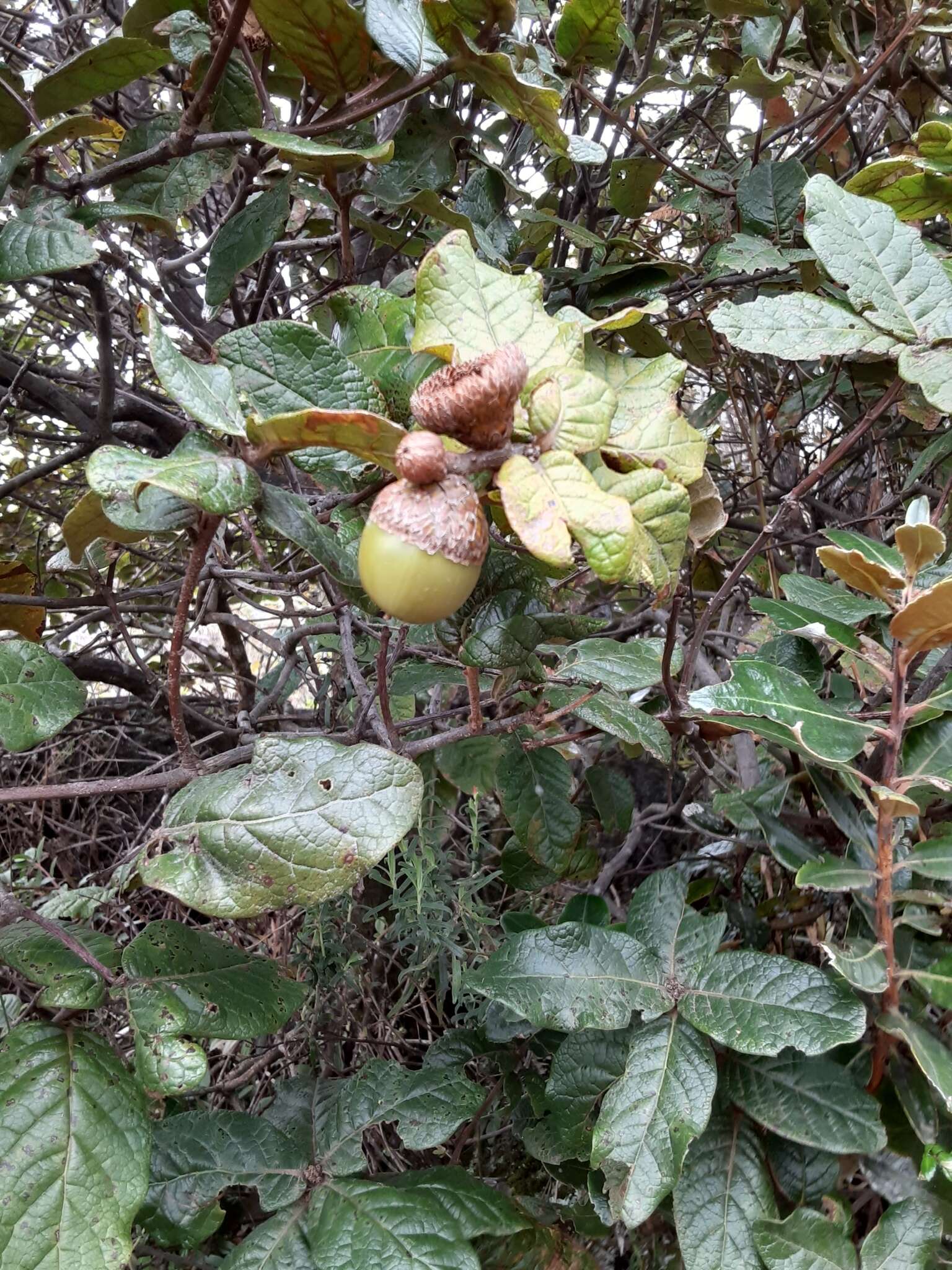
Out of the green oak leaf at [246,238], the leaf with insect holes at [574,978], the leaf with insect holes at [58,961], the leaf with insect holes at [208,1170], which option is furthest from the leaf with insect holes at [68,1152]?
the green oak leaf at [246,238]

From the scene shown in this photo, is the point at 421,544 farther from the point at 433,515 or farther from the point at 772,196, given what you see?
the point at 772,196

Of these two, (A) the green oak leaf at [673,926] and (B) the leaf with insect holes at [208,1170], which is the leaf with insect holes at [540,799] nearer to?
(A) the green oak leaf at [673,926]

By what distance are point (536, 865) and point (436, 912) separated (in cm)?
19

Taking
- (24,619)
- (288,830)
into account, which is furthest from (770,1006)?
(24,619)

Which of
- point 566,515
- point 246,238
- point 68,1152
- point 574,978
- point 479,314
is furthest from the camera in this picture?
point 246,238

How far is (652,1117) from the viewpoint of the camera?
2.36 ft

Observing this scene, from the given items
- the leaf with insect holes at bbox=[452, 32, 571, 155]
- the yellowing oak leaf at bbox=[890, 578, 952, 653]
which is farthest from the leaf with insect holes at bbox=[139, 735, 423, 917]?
the leaf with insect holes at bbox=[452, 32, 571, 155]

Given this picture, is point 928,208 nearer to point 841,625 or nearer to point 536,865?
point 841,625

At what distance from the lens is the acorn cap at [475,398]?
0.43 m

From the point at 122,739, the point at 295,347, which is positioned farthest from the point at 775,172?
the point at 122,739

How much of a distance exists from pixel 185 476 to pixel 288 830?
0.27 meters

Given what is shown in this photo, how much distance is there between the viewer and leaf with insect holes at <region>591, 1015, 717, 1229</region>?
27.0 inches

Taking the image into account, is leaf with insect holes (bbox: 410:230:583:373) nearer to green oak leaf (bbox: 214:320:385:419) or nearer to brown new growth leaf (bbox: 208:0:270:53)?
green oak leaf (bbox: 214:320:385:419)

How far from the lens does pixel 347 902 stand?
1.21m
